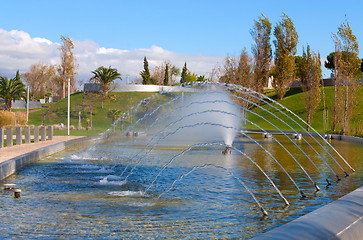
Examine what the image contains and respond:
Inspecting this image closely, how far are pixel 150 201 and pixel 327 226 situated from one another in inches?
192

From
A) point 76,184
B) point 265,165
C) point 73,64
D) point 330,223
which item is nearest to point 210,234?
point 330,223

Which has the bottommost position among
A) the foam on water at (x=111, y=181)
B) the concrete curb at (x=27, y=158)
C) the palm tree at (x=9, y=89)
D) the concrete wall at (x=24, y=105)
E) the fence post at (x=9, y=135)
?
the foam on water at (x=111, y=181)

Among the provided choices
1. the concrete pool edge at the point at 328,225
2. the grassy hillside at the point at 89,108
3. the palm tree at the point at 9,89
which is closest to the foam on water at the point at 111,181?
the concrete pool edge at the point at 328,225

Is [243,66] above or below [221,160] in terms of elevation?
above

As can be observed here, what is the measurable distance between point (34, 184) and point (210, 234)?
5844 mm

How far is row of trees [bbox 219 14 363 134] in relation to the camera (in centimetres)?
3534

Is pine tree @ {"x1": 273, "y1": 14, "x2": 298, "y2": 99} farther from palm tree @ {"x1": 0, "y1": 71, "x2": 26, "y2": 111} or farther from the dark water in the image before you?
the dark water

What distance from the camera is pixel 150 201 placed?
879cm

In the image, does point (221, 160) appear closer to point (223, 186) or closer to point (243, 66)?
point (223, 186)

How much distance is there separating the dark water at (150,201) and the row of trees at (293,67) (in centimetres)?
2256

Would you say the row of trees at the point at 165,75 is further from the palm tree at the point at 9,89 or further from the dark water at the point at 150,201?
the dark water at the point at 150,201

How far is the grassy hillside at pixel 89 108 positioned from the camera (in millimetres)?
53250

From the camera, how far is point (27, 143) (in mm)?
21484

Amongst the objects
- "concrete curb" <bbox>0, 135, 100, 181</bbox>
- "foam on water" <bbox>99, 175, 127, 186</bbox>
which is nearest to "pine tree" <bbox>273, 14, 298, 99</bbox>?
"concrete curb" <bbox>0, 135, 100, 181</bbox>
